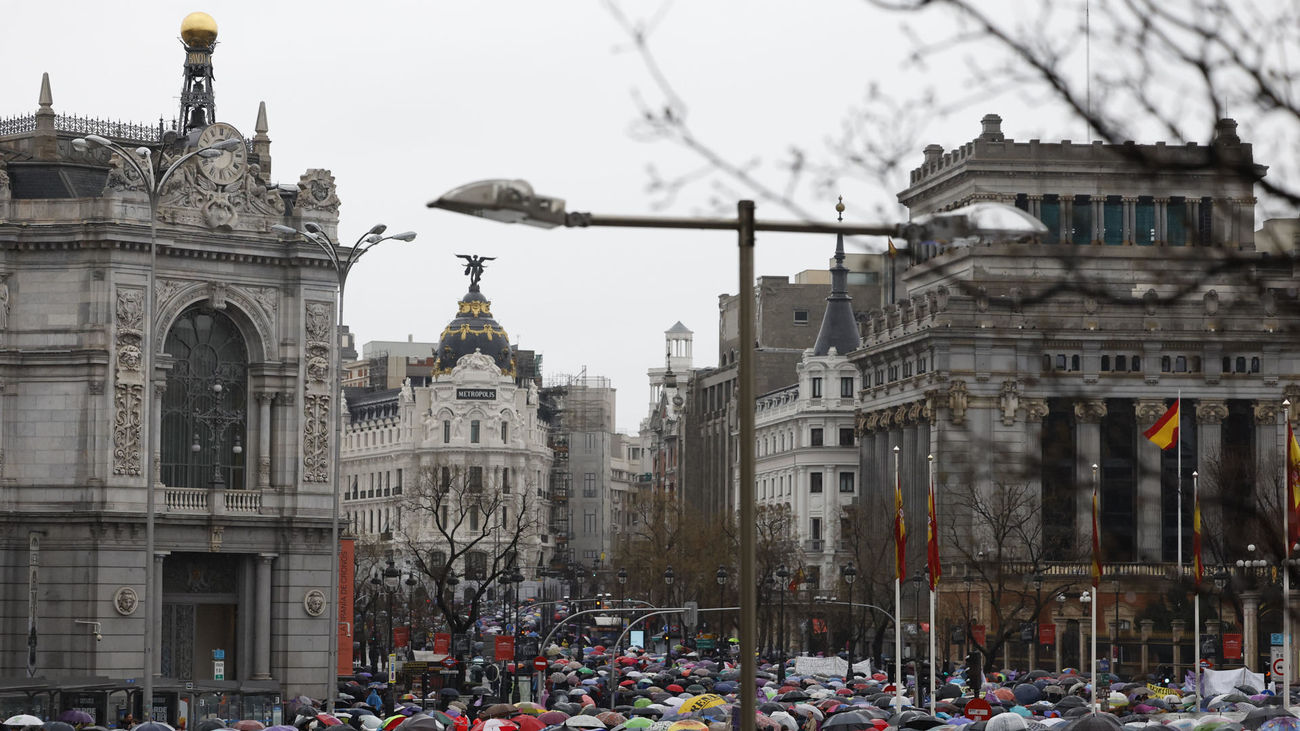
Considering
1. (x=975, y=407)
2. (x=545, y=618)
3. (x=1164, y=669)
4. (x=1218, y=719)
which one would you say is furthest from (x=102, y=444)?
(x=545, y=618)

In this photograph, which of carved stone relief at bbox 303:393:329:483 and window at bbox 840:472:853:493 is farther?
window at bbox 840:472:853:493

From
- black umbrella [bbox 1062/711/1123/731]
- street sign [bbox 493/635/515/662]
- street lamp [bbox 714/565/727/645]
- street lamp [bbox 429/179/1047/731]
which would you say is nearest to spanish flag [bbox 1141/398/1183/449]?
black umbrella [bbox 1062/711/1123/731]

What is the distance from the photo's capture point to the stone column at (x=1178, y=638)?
10656 centimetres

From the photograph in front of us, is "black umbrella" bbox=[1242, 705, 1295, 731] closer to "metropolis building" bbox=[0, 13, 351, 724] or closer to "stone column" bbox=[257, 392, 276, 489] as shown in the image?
"metropolis building" bbox=[0, 13, 351, 724]

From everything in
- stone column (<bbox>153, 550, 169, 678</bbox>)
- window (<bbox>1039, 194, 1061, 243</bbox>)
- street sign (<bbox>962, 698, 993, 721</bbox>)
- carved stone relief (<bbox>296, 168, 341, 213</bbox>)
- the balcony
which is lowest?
street sign (<bbox>962, 698, 993, 721</bbox>)

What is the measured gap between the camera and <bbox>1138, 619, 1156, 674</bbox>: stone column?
10656 centimetres

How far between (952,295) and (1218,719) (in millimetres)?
82491

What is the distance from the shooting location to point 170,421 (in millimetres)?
67625

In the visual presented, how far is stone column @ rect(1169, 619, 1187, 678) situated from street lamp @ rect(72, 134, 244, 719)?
5300 cm

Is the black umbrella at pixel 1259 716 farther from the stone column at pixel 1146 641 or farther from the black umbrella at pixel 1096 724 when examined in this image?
the stone column at pixel 1146 641

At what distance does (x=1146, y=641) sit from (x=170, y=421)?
53.5 meters

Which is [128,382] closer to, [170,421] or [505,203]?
[170,421]

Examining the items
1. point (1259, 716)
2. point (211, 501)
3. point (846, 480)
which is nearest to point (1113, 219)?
point (846, 480)

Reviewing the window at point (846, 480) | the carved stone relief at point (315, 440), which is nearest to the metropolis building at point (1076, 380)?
the window at point (846, 480)
